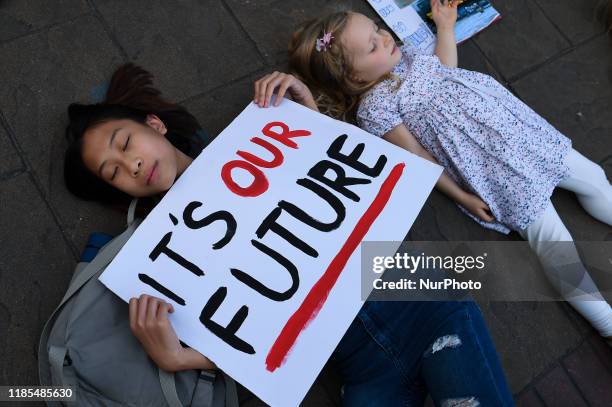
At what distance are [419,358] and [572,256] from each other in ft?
1.98

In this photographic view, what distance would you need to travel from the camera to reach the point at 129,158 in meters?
1.10

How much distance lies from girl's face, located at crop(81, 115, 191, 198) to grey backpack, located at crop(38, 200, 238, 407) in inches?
7.2

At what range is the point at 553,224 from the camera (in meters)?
1.39

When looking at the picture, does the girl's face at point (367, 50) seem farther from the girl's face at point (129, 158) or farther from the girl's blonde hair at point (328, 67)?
the girl's face at point (129, 158)

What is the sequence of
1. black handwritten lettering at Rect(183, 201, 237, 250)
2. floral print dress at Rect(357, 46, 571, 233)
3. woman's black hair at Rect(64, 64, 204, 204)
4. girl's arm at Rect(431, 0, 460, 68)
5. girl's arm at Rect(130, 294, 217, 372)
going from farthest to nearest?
girl's arm at Rect(431, 0, 460, 68), floral print dress at Rect(357, 46, 571, 233), woman's black hair at Rect(64, 64, 204, 204), black handwritten lettering at Rect(183, 201, 237, 250), girl's arm at Rect(130, 294, 217, 372)

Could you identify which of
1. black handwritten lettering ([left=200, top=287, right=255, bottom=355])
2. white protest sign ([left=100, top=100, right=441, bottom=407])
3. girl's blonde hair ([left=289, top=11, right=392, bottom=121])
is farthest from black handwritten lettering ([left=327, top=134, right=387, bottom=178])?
black handwritten lettering ([left=200, top=287, right=255, bottom=355])

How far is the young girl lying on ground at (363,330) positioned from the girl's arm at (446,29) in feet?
2.61

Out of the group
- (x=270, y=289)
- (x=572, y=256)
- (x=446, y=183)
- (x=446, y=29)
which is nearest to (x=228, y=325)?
(x=270, y=289)

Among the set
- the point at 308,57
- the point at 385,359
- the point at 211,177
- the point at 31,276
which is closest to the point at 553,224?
the point at 385,359

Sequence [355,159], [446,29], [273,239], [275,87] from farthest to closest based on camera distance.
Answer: [446,29] → [275,87] → [355,159] → [273,239]

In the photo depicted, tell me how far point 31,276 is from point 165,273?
0.46 metres

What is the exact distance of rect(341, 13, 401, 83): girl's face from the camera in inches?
53.6

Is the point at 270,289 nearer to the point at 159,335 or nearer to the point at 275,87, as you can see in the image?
the point at 159,335

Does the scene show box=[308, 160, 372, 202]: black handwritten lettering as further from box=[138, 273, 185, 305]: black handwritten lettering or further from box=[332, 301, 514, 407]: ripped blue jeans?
box=[138, 273, 185, 305]: black handwritten lettering
